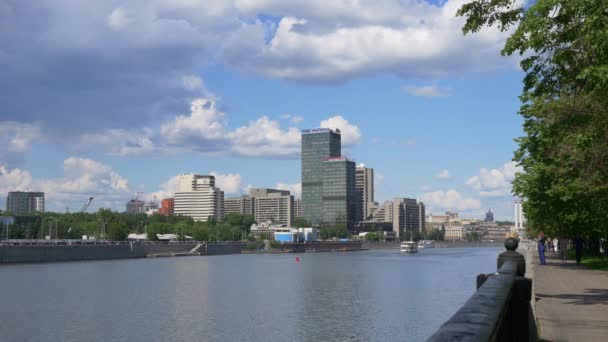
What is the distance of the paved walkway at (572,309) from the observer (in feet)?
54.6

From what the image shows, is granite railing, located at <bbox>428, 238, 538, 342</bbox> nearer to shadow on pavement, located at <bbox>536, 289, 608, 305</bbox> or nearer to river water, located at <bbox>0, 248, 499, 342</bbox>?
shadow on pavement, located at <bbox>536, 289, 608, 305</bbox>

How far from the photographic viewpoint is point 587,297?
26.0m

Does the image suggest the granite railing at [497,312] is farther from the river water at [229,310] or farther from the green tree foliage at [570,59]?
the river water at [229,310]

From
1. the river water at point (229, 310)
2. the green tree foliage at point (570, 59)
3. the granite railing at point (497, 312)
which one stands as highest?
the green tree foliage at point (570, 59)

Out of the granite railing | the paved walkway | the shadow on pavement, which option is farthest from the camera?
the shadow on pavement

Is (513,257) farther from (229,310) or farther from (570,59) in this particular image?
(229,310)

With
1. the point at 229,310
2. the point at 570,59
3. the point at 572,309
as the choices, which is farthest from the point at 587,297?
the point at 229,310

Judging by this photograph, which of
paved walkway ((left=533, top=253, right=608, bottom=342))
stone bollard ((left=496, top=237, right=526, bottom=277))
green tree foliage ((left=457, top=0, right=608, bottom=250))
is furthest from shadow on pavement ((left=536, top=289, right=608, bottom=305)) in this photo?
stone bollard ((left=496, top=237, right=526, bottom=277))

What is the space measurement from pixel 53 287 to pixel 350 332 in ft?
158

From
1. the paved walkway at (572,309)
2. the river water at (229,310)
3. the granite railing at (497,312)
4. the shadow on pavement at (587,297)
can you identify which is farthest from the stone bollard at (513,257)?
the river water at (229,310)

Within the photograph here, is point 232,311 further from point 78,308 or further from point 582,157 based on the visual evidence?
point 582,157

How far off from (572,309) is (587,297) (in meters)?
4.69

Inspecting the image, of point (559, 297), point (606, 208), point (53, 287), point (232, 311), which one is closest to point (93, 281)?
point (53, 287)

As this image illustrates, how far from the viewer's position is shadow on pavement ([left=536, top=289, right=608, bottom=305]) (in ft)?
78.9
